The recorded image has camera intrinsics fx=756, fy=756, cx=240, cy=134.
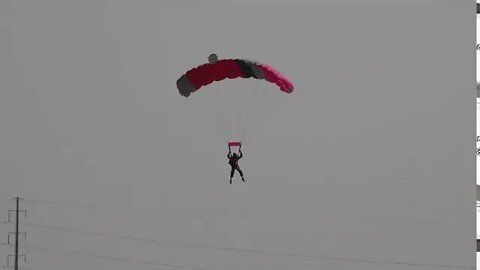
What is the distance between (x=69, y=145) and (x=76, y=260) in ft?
6.87

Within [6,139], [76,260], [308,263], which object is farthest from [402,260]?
[6,139]

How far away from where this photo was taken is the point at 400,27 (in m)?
14.4

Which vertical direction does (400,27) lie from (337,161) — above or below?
above

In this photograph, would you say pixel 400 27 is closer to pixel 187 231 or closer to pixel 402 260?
pixel 402 260

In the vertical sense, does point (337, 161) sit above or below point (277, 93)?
below

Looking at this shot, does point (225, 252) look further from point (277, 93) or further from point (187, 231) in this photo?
point (277, 93)

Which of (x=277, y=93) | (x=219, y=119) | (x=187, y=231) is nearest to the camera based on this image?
(x=219, y=119)

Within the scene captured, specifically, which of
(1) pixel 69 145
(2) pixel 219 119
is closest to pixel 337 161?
(2) pixel 219 119

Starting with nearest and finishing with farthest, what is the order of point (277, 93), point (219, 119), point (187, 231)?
point (219, 119) → point (187, 231) → point (277, 93)

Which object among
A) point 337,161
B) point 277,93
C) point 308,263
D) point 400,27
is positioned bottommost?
point 308,263

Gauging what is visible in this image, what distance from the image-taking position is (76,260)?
13742 millimetres

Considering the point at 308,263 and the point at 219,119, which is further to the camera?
the point at 308,263

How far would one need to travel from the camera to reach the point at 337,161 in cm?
1433

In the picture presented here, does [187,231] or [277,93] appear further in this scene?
[277,93]
